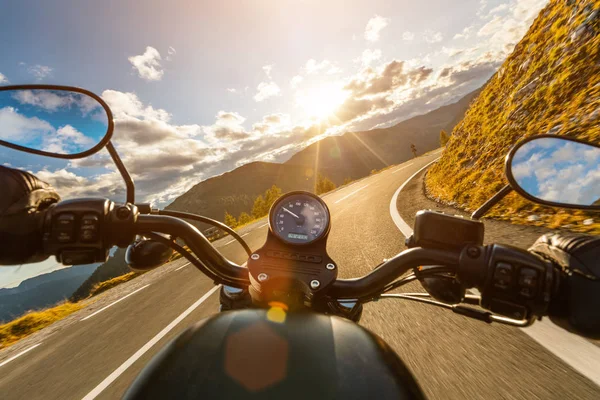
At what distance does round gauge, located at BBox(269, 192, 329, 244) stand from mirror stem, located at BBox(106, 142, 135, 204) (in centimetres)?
65

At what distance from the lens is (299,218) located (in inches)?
65.7

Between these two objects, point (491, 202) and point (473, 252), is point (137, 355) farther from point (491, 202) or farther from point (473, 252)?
point (491, 202)

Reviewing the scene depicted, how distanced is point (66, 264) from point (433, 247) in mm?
1476

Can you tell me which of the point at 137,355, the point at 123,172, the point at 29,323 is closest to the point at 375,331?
the point at 123,172

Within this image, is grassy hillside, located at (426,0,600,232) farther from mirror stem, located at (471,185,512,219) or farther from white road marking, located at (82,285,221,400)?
white road marking, located at (82,285,221,400)

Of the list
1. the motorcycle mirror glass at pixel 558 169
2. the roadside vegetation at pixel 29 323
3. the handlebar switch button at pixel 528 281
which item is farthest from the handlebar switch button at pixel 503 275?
the roadside vegetation at pixel 29 323

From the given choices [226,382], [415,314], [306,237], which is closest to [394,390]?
[226,382]

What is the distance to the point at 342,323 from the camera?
36.5 inches

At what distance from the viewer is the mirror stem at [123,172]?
1312mm

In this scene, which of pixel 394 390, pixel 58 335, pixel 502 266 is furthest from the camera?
pixel 58 335

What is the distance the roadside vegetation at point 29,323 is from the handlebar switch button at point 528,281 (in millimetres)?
8823

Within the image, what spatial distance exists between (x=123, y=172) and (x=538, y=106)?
37.0ft

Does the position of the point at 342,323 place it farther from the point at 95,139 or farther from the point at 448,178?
the point at 448,178

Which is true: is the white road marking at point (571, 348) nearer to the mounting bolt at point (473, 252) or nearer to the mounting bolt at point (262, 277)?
the mounting bolt at point (473, 252)
